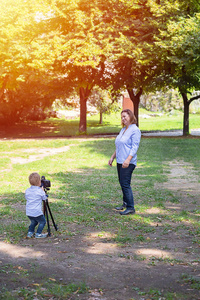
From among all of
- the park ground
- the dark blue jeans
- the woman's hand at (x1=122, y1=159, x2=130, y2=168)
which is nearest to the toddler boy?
the park ground

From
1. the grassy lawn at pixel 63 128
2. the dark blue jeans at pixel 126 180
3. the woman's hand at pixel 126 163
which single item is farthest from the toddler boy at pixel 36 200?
the grassy lawn at pixel 63 128

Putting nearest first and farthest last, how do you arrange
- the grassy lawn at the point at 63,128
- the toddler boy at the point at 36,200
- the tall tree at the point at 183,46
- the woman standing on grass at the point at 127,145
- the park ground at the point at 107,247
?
the park ground at the point at 107,247, the toddler boy at the point at 36,200, the woman standing on grass at the point at 127,145, the tall tree at the point at 183,46, the grassy lawn at the point at 63,128

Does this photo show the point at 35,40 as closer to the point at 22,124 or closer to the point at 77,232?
the point at 22,124

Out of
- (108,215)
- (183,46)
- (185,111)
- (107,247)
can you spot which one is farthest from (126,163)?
(185,111)

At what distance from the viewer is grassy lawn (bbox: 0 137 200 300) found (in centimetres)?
433

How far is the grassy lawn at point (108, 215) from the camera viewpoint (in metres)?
4.33

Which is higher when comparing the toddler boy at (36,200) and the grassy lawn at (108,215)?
the toddler boy at (36,200)

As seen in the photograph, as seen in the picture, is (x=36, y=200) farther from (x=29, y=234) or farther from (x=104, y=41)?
(x=104, y=41)

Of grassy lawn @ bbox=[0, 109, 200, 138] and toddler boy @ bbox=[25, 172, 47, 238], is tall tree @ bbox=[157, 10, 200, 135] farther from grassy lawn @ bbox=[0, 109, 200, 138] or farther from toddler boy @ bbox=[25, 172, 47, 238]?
toddler boy @ bbox=[25, 172, 47, 238]

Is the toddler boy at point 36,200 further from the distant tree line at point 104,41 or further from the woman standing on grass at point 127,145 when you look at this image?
the distant tree line at point 104,41

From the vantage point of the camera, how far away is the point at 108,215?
7445 mm

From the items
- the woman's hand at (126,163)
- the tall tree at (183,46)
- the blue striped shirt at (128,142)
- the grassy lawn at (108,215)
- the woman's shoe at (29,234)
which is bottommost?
the grassy lawn at (108,215)

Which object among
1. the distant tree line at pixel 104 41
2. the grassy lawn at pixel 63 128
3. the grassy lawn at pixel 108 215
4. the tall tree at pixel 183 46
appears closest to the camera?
the grassy lawn at pixel 108 215

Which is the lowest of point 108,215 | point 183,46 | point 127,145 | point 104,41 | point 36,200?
point 108,215
